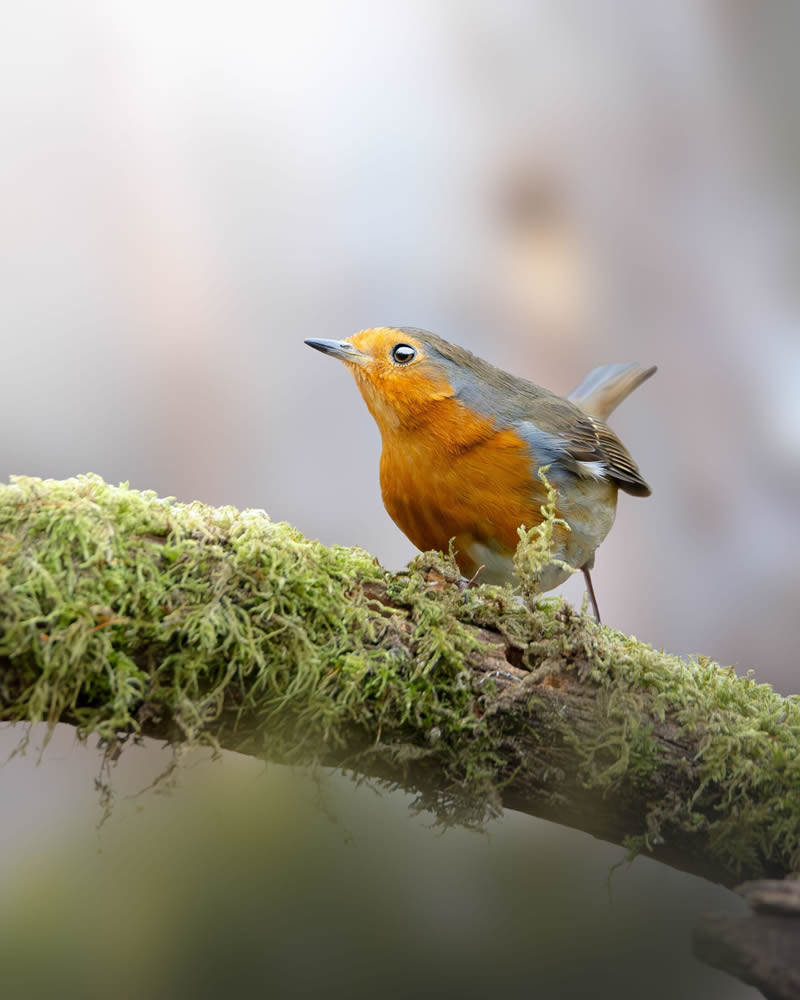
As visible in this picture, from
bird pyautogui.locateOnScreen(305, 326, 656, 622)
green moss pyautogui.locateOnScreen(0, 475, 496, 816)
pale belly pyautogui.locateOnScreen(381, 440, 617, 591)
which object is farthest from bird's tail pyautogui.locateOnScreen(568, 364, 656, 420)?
green moss pyautogui.locateOnScreen(0, 475, 496, 816)

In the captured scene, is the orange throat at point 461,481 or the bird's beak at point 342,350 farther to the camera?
the bird's beak at point 342,350

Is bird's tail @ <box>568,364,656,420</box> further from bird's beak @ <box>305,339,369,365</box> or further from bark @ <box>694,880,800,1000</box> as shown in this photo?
bark @ <box>694,880,800,1000</box>

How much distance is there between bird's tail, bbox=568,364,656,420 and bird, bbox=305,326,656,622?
1.04 metres

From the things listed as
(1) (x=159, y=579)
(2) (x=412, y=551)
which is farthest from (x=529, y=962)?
(2) (x=412, y=551)

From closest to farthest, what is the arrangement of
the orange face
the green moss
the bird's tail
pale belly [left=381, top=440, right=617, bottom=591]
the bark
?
1. the bark
2. the green moss
3. pale belly [left=381, top=440, right=617, bottom=591]
4. the orange face
5. the bird's tail

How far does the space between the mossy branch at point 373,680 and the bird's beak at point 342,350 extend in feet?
3.32

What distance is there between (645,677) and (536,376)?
350 centimetres

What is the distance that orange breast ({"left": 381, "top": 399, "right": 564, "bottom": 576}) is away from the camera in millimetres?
2525

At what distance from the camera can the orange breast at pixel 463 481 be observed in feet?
8.29

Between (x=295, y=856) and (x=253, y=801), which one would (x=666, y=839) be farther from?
(x=253, y=801)

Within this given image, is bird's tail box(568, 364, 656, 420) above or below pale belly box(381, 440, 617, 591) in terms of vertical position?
above

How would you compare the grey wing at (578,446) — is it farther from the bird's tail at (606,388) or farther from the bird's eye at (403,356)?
the bird's tail at (606,388)

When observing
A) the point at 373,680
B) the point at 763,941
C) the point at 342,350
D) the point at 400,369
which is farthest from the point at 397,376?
the point at 763,941

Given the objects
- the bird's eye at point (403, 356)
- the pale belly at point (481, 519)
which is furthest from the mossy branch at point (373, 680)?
the bird's eye at point (403, 356)
